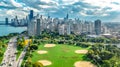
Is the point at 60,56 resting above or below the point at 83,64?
above

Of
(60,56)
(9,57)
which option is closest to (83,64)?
(60,56)

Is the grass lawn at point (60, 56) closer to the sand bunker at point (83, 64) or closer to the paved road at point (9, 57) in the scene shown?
the sand bunker at point (83, 64)

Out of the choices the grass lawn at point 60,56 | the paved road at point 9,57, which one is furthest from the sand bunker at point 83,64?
the paved road at point 9,57

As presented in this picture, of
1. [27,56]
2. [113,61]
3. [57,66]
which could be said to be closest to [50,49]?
[27,56]

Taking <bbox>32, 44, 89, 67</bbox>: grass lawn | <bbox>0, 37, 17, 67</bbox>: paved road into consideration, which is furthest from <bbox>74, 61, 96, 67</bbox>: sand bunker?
<bbox>0, 37, 17, 67</bbox>: paved road

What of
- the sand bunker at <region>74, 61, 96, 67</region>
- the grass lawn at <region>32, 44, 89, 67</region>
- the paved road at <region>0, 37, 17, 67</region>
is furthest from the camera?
the grass lawn at <region>32, 44, 89, 67</region>

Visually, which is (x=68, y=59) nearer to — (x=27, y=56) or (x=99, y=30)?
(x=27, y=56)

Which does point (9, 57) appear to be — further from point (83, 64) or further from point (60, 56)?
point (83, 64)

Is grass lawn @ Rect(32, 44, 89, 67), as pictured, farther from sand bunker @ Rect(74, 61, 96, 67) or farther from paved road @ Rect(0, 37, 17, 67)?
paved road @ Rect(0, 37, 17, 67)
